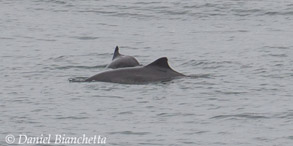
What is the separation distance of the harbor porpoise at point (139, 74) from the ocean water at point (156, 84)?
0.88 ft

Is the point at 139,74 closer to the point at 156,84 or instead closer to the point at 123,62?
the point at 156,84

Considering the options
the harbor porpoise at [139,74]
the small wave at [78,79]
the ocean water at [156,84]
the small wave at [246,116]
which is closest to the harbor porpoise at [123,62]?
the ocean water at [156,84]

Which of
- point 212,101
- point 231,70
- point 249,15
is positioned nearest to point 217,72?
point 231,70

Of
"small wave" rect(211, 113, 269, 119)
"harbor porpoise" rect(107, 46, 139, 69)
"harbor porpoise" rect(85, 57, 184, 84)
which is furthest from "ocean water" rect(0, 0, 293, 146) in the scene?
"harbor porpoise" rect(107, 46, 139, 69)

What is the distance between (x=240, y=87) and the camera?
1739 centimetres

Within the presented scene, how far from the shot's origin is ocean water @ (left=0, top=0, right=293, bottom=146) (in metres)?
14.4

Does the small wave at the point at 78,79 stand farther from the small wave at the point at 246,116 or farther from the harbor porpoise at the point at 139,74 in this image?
the small wave at the point at 246,116

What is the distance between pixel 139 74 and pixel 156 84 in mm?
454

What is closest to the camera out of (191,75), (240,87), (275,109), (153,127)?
(153,127)

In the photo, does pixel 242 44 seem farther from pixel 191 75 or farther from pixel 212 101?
pixel 212 101

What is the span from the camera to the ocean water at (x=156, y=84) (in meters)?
14.4

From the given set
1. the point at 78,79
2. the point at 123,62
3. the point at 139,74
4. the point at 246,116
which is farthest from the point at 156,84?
the point at 246,116

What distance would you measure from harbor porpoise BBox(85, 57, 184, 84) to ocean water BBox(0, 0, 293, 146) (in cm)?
27

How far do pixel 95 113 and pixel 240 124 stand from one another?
2273 millimetres
